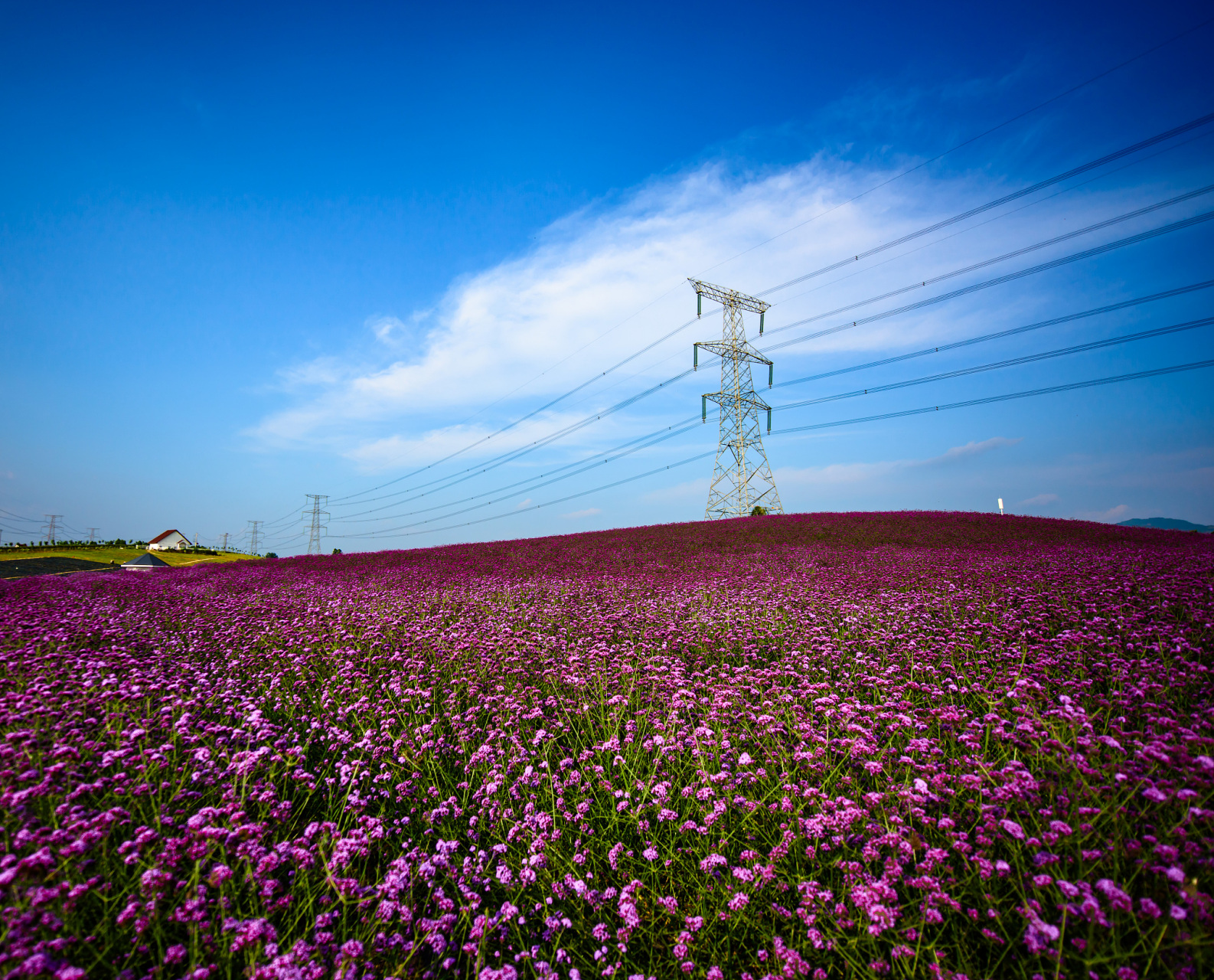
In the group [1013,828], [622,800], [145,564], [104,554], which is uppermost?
[104,554]

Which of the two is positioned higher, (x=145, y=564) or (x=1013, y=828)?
(x=1013, y=828)

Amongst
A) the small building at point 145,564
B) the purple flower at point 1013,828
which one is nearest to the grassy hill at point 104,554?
the small building at point 145,564

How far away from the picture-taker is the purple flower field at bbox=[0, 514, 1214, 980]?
1862 millimetres

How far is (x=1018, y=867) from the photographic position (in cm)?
206

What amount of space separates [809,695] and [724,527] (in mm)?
17825

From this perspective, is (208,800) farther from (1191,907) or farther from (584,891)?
(1191,907)

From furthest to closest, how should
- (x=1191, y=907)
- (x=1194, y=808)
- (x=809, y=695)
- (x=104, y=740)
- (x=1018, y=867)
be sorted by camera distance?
(x=809, y=695)
(x=104, y=740)
(x=1018, y=867)
(x=1194, y=808)
(x=1191, y=907)

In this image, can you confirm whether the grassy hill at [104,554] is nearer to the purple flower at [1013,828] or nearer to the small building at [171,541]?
the small building at [171,541]

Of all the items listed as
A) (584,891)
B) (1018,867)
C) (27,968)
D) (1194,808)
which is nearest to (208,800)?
(27,968)

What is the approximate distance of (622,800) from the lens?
3012 mm

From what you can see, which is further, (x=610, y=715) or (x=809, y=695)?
(x=809, y=695)

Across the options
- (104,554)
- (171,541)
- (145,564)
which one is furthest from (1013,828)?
(171,541)

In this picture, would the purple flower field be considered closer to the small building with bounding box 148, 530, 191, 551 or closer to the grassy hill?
the grassy hill

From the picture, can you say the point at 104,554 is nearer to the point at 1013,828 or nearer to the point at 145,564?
the point at 145,564
